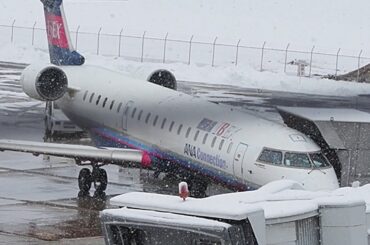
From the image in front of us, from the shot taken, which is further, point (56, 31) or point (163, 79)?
point (56, 31)

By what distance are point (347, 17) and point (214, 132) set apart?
32.1 meters

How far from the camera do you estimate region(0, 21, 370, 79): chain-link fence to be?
6500 centimetres

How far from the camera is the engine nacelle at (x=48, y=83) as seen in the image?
2728 cm

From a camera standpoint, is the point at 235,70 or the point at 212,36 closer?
the point at 235,70

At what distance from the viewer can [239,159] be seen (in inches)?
792

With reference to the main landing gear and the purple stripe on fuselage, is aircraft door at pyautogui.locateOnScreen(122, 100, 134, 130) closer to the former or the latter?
the purple stripe on fuselage

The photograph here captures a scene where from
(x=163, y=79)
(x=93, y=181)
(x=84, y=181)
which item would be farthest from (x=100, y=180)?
(x=163, y=79)

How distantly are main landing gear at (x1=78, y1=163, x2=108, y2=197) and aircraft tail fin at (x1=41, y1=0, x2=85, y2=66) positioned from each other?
8.12 meters

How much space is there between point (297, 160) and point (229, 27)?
6077 centimetres

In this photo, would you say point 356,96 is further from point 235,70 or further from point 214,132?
point 214,132

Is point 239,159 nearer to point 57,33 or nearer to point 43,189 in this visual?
point 43,189

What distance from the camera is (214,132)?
21.1m

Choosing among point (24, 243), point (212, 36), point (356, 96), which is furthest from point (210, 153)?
point (212, 36)

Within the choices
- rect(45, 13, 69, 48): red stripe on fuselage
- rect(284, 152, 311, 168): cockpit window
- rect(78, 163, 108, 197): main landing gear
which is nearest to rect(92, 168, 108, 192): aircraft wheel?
rect(78, 163, 108, 197): main landing gear
